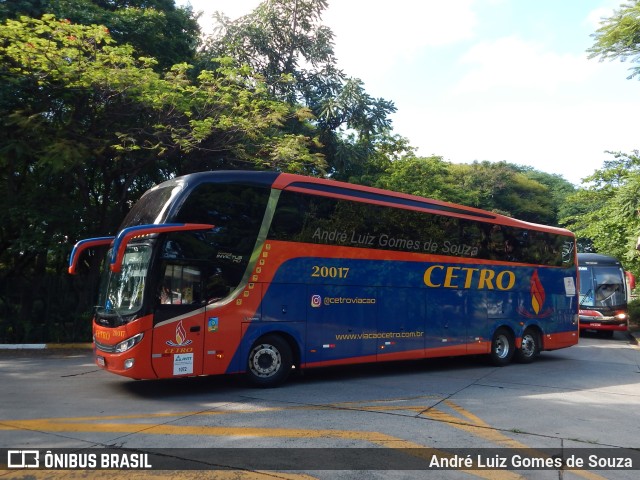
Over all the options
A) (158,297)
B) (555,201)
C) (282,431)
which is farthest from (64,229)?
(555,201)

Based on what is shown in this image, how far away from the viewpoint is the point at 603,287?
24.1m

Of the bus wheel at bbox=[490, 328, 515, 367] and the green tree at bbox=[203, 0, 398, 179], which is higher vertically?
the green tree at bbox=[203, 0, 398, 179]

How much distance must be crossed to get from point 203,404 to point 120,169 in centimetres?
1083

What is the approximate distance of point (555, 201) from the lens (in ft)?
184

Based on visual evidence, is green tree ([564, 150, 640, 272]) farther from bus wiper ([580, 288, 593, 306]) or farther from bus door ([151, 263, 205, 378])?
bus door ([151, 263, 205, 378])

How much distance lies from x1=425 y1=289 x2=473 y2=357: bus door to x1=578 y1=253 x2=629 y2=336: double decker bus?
13157mm

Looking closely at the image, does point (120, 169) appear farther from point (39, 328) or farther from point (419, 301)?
point (419, 301)

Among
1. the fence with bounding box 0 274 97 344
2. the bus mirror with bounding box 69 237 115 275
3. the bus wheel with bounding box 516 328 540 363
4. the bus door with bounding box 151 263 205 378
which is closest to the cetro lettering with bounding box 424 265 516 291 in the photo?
the bus wheel with bounding box 516 328 540 363

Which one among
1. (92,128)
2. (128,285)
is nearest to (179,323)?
(128,285)

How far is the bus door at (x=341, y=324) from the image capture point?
10719 mm

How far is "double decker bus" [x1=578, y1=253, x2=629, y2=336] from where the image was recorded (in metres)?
23.8

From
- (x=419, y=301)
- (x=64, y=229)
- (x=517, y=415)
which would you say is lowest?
(x=517, y=415)

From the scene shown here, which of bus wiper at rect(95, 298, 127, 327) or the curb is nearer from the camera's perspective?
bus wiper at rect(95, 298, 127, 327)

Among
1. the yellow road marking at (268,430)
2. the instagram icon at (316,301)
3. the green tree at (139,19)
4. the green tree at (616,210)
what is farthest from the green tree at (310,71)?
the yellow road marking at (268,430)
